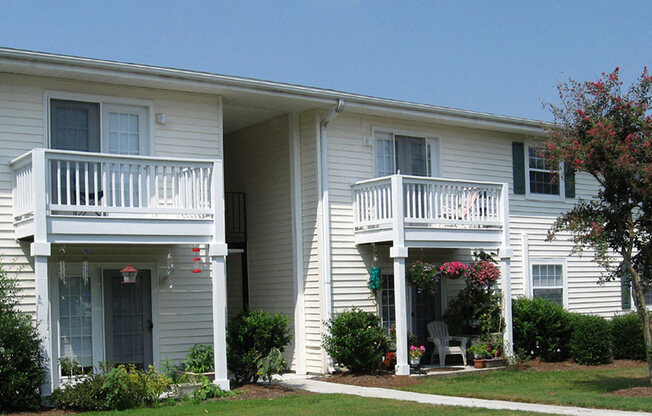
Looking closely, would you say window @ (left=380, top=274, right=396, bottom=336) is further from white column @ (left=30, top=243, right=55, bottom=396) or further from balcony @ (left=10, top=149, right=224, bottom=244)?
white column @ (left=30, top=243, right=55, bottom=396)

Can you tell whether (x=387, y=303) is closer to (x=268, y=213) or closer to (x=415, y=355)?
(x=415, y=355)

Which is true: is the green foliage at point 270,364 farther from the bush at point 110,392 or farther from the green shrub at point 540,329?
the green shrub at point 540,329

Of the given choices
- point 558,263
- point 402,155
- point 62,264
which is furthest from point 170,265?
point 558,263

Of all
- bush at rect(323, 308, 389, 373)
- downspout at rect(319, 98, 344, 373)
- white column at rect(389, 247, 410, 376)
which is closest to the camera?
bush at rect(323, 308, 389, 373)

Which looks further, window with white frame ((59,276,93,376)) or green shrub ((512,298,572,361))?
green shrub ((512,298,572,361))

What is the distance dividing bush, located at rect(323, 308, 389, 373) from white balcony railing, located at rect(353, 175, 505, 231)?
200cm

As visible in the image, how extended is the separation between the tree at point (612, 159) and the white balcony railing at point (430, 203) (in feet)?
11.5

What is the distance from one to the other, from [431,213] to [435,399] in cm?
473

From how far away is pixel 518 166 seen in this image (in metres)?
20.1

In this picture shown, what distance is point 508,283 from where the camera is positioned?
1770cm

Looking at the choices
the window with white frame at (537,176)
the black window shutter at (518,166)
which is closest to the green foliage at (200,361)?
the black window shutter at (518,166)

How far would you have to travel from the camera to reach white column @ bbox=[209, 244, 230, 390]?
13711 mm

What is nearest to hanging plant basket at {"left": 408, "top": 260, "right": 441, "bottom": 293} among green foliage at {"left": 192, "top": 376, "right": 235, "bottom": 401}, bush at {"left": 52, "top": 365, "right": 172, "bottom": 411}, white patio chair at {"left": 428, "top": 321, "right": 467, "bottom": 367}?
white patio chair at {"left": 428, "top": 321, "right": 467, "bottom": 367}

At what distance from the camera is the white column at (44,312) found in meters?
12.3
